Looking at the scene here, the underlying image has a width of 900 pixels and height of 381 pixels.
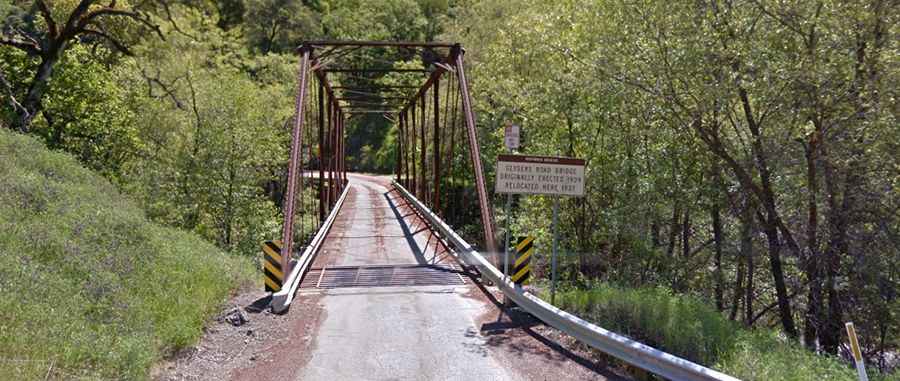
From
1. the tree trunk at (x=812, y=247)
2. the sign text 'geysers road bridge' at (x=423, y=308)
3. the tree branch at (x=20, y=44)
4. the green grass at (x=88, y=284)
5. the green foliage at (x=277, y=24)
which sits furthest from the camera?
the green foliage at (x=277, y=24)

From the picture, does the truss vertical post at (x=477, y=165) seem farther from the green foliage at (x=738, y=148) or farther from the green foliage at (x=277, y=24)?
the green foliage at (x=277, y=24)

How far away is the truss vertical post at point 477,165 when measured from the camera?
11539 mm

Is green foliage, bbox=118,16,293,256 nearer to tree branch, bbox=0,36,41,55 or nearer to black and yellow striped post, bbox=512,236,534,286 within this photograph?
tree branch, bbox=0,36,41,55

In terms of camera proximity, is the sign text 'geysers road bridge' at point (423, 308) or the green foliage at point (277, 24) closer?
the sign text 'geysers road bridge' at point (423, 308)

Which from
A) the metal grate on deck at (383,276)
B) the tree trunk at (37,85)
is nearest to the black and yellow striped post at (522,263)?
the metal grate on deck at (383,276)

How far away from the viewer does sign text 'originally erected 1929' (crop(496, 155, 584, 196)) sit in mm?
8695

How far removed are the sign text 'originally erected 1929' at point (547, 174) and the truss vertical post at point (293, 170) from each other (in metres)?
3.56

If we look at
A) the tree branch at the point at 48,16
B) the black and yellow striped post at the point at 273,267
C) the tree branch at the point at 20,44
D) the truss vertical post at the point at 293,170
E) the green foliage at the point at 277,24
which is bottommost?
the black and yellow striped post at the point at 273,267

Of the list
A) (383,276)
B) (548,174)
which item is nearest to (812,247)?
(548,174)

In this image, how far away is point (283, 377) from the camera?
6004mm

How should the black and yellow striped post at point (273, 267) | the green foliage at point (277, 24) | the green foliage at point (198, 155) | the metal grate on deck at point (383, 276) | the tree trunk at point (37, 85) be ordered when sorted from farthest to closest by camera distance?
the green foliage at point (277, 24), the green foliage at point (198, 155), the tree trunk at point (37, 85), the metal grate on deck at point (383, 276), the black and yellow striped post at point (273, 267)

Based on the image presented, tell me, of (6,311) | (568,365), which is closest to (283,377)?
(6,311)

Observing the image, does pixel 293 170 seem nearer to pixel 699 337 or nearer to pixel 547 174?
pixel 547 174

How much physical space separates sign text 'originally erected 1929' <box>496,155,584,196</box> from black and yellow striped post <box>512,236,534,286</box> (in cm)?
78
